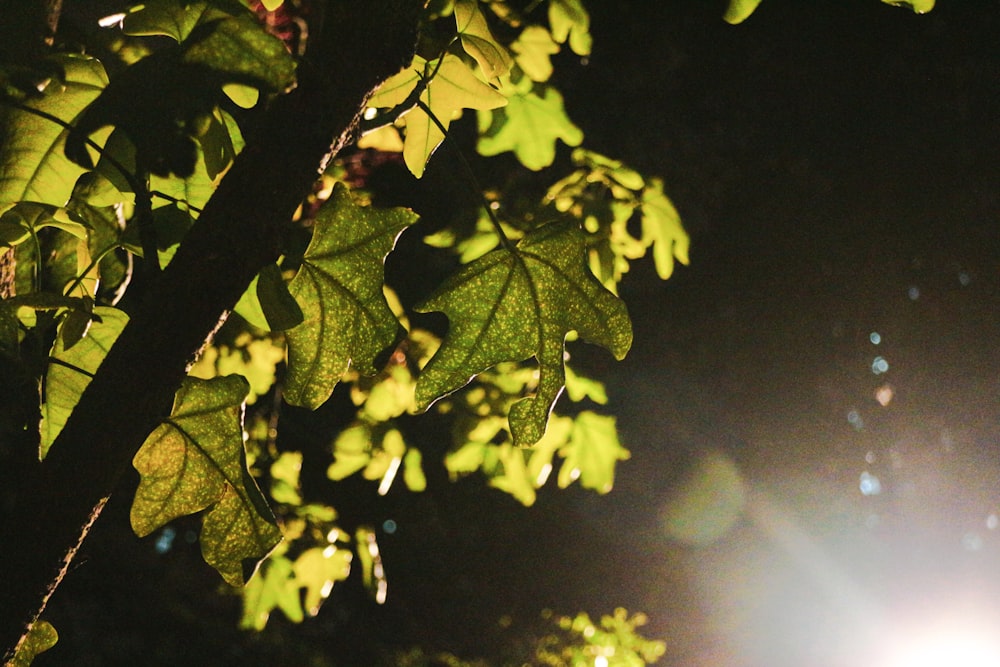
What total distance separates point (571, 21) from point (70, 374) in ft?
3.02

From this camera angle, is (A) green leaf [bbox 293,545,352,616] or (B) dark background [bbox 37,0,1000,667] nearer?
(A) green leaf [bbox 293,545,352,616]

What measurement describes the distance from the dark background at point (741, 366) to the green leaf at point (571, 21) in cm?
328

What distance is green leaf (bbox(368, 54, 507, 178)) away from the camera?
0.79m

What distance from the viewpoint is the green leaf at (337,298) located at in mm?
642

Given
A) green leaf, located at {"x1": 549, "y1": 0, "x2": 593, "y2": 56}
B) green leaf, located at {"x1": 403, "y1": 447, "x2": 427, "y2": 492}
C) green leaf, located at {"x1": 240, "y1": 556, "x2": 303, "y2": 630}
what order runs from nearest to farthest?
green leaf, located at {"x1": 549, "y1": 0, "x2": 593, "y2": 56} → green leaf, located at {"x1": 240, "y1": 556, "x2": 303, "y2": 630} → green leaf, located at {"x1": 403, "y1": 447, "x2": 427, "y2": 492}

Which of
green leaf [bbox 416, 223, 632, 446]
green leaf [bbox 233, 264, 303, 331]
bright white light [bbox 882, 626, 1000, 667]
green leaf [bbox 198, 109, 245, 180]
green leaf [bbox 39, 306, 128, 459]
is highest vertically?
green leaf [bbox 198, 109, 245, 180]

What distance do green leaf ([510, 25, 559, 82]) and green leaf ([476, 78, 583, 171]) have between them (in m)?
0.05

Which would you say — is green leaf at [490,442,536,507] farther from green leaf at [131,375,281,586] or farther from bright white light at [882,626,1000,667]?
bright white light at [882,626,1000,667]

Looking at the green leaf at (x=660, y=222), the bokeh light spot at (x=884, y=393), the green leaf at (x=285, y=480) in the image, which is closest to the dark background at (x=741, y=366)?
the bokeh light spot at (x=884, y=393)

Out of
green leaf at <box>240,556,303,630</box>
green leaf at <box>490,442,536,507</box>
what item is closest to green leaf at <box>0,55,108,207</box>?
green leaf at <box>490,442,536,507</box>

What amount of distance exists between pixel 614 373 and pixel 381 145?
506 cm

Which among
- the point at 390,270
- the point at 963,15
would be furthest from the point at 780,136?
the point at 390,270

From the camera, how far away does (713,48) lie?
5.96 meters

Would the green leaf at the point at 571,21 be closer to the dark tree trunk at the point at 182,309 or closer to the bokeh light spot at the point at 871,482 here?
the dark tree trunk at the point at 182,309
